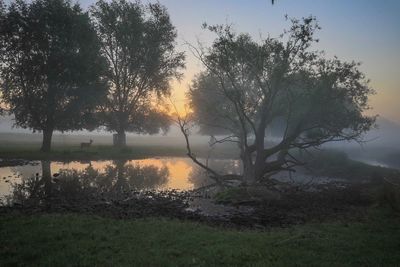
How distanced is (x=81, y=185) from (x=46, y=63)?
29038 mm

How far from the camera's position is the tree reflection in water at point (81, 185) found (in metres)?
22.7

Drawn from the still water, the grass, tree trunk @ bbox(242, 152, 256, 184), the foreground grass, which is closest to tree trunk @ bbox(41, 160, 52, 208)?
the still water

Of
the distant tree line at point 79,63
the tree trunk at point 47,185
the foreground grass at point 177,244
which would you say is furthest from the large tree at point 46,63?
the foreground grass at point 177,244

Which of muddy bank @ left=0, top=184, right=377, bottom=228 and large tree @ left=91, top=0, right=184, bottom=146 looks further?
large tree @ left=91, top=0, right=184, bottom=146

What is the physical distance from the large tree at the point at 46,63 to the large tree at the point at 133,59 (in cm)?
636

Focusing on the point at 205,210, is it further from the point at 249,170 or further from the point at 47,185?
the point at 47,185

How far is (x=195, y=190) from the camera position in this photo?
29.4m

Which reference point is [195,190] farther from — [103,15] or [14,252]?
[103,15]

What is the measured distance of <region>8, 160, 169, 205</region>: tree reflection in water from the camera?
22.7 meters

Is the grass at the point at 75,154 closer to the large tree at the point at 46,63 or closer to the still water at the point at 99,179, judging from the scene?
the large tree at the point at 46,63

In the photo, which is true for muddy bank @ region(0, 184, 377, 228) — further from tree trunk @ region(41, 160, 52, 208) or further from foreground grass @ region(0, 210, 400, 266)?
foreground grass @ region(0, 210, 400, 266)

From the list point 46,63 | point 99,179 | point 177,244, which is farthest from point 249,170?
point 46,63

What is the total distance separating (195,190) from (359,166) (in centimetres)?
3004

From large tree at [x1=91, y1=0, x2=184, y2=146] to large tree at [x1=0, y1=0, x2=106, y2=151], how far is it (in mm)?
6365
